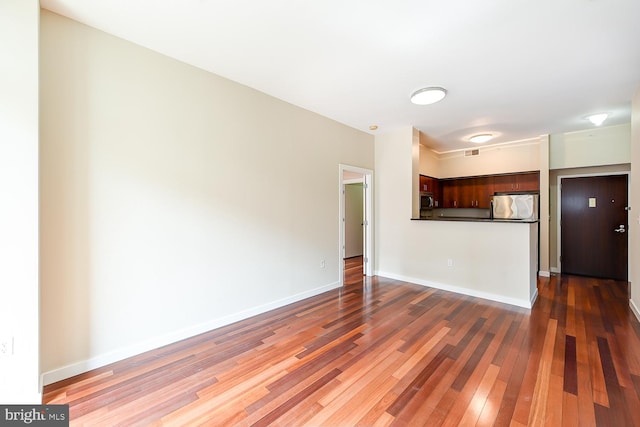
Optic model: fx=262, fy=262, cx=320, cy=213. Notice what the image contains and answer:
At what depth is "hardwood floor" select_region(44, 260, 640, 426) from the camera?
5.52 feet

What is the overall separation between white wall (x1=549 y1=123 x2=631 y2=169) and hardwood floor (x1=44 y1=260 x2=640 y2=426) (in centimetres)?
292

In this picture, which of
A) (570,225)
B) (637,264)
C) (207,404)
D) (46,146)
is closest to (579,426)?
(207,404)

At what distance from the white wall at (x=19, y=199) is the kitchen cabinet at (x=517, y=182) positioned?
283 inches

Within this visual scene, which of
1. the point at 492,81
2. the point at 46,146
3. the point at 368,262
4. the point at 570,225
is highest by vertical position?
the point at 492,81

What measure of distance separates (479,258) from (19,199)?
5.02 meters

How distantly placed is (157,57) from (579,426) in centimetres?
425

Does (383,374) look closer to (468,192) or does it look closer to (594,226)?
(468,192)

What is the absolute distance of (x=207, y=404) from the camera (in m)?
1.78

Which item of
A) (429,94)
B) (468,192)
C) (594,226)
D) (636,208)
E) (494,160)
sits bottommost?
(594,226)

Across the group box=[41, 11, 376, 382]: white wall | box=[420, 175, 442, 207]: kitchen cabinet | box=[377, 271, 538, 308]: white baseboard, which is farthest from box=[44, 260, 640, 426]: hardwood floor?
box=[420, 175, 442, 207]: kitchen cabinet

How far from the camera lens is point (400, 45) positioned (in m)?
2.34

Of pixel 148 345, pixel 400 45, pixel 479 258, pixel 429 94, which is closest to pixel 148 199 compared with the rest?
pixel 148 345

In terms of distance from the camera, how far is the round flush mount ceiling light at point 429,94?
3064mm

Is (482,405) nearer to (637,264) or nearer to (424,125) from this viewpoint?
(637,264)
